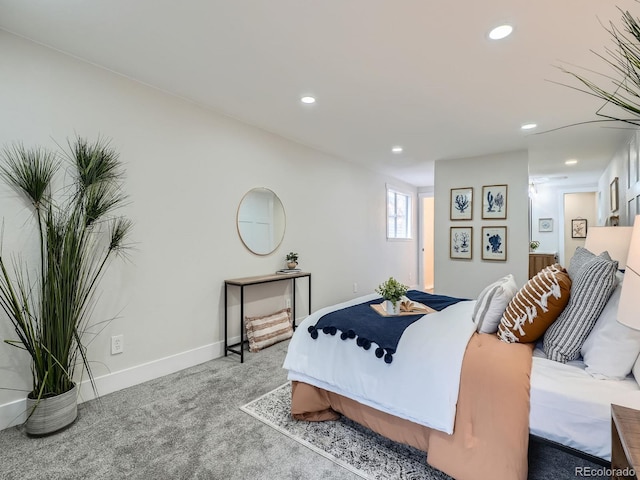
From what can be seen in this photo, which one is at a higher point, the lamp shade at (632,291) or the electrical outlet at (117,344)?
the lamp shade at (632,291)

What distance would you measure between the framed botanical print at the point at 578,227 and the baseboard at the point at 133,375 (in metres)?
7.85

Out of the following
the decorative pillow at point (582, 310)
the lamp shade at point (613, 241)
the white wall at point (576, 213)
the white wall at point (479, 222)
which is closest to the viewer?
the decorative pillow at point (582, 310)

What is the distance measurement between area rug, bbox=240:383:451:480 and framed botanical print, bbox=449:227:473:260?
353 cm

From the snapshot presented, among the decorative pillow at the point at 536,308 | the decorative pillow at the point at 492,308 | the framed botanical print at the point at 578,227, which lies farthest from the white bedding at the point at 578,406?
the framed botanical print at the point at 578,227

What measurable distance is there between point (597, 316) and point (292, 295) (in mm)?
3092

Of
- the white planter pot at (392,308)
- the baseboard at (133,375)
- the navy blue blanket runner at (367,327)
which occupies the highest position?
the white planter pot at (392,308)

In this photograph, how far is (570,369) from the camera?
150 centimetres

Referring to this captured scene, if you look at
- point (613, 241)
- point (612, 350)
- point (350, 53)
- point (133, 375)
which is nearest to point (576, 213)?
point (613, 241)

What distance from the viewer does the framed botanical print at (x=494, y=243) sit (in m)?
4.55

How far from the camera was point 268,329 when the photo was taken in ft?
11.6

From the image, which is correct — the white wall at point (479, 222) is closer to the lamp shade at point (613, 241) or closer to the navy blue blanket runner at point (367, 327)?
the lamp shade at point (613, 241)

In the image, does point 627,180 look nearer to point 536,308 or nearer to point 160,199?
point 536,308

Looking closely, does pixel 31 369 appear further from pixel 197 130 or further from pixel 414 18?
pixel 414 18

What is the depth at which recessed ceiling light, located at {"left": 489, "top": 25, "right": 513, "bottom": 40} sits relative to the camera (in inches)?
73.8
